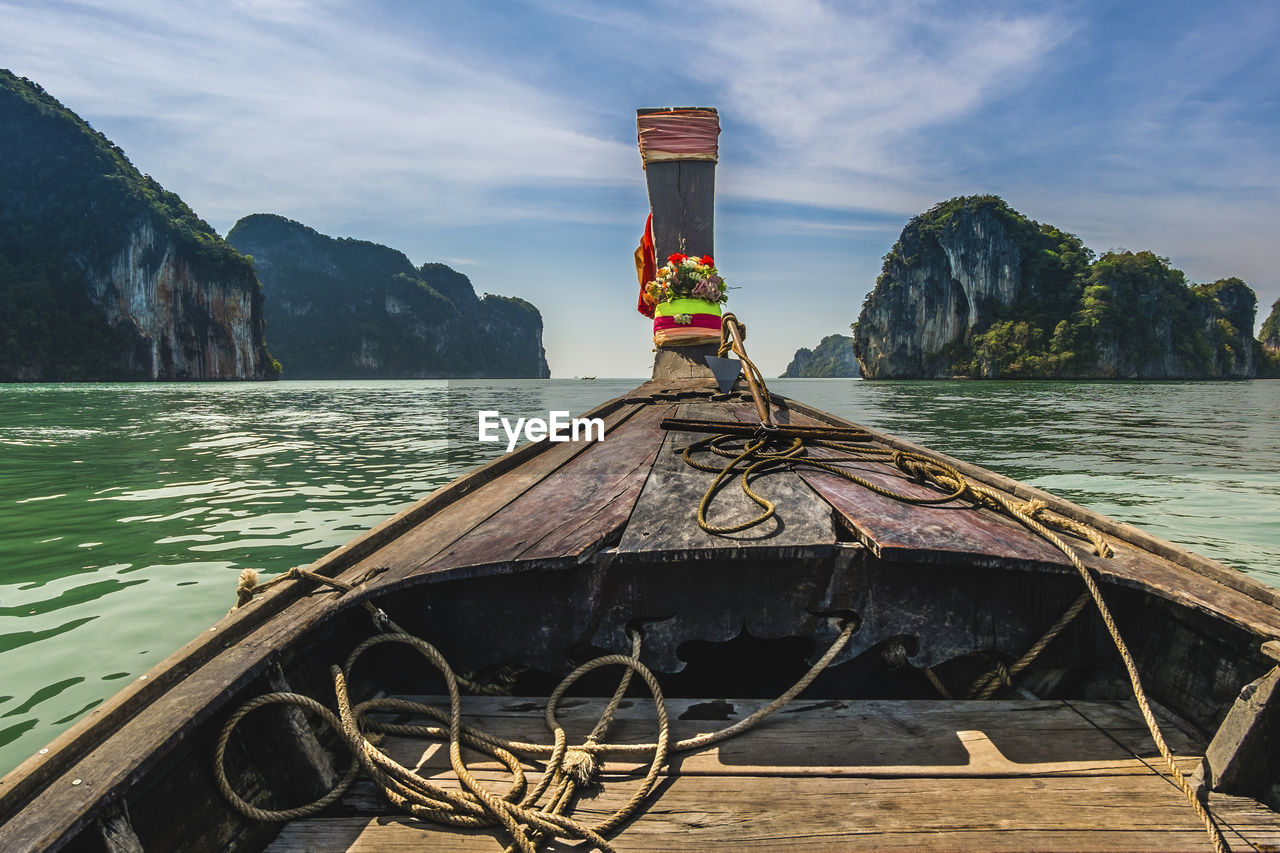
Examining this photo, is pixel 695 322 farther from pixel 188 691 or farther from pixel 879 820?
pixel 188 691

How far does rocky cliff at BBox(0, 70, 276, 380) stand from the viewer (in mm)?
63500

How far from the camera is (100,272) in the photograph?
2717 inches

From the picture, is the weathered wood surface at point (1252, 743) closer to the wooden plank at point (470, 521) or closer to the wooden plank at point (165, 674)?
the wooden plank at point (470, 521)

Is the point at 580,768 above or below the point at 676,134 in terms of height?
below

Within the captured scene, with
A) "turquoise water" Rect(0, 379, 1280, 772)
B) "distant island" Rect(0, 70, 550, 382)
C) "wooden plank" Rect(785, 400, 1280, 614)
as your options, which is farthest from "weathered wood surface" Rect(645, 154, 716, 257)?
"distant island" Rect(0, 70, 550, 382)

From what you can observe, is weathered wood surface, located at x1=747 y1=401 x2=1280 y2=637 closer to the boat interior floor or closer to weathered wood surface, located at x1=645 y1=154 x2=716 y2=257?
the boat interior floor

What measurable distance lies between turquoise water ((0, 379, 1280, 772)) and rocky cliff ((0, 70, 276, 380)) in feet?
222

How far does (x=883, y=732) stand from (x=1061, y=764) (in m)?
0.40

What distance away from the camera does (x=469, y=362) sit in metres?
151

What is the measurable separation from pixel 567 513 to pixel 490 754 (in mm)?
846

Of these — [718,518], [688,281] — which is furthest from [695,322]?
[718,518]

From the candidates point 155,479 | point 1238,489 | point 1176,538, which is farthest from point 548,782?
point 1238,489

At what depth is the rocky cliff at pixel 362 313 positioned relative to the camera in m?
132

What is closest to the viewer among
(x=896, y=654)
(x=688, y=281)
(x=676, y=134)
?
(x=896, y=654)
